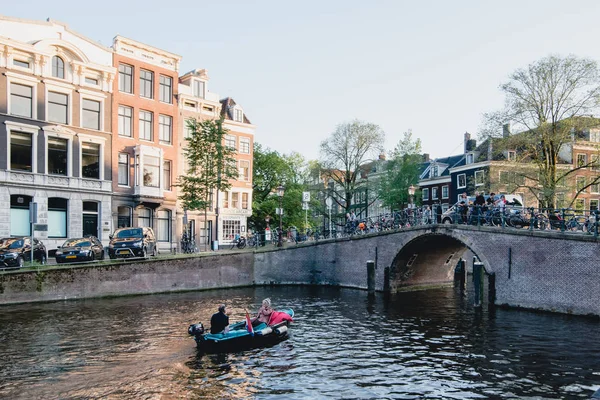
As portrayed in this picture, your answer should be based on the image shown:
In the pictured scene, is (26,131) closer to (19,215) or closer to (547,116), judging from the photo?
(19,215)

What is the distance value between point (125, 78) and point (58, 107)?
6235 millimetres

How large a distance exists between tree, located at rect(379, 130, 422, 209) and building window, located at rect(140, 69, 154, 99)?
93.8ft

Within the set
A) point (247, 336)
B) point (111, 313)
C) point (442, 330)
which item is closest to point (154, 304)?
point (111, 313)

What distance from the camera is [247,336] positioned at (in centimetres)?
1736

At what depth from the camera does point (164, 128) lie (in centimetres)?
4397

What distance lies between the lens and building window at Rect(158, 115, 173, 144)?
43.5 meters

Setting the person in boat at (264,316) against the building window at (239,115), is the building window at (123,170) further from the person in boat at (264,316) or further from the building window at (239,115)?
the person in boat at (264,316)

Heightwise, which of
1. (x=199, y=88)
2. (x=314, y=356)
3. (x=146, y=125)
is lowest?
(x=314, y=356)

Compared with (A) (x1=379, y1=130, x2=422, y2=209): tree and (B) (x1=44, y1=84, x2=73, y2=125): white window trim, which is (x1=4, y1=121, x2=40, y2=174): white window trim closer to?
(B) (x1=44, y1=84, x2=73, y2=125): white window trim

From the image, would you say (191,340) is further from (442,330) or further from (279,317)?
(442,330)

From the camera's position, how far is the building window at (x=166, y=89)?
4372 cm

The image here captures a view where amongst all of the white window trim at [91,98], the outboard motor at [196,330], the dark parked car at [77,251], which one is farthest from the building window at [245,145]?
the outboard motor at [196,330]

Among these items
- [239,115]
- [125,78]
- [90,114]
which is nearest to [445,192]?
[239,115]

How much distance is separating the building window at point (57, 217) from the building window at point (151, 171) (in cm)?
679
